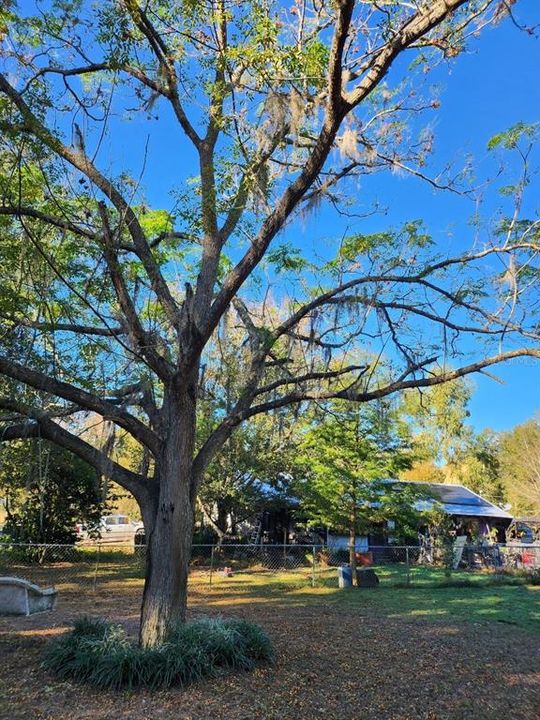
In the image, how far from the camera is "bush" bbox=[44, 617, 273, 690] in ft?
17.0

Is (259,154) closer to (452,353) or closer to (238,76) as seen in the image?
(238,76)

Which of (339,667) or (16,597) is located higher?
(16,597)

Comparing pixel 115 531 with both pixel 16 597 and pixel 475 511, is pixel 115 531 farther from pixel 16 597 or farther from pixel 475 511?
pixel 16 597

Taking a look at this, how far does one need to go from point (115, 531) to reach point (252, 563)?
581 inches

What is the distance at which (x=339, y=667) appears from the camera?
20.1 feet

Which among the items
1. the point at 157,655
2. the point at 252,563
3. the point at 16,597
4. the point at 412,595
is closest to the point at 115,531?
the point at 252,563

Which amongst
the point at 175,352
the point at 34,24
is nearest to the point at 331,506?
the point at 175,352

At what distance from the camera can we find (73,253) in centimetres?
725

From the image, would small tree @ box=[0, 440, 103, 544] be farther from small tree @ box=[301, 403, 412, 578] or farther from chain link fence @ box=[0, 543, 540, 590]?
small tree @ box=[301, 403, 412, 578]

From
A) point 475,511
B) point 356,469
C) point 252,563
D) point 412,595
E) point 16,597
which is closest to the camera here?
point 16,597

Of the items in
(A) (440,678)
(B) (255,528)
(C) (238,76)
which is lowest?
(A) (440,678)

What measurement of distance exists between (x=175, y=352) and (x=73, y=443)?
7.46 feet

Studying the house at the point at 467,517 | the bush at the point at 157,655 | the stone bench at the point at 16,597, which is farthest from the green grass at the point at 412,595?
the house at the point at 467,517

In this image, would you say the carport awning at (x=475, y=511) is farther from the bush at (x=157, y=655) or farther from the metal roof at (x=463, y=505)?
the bush at (x=157, y=655)
